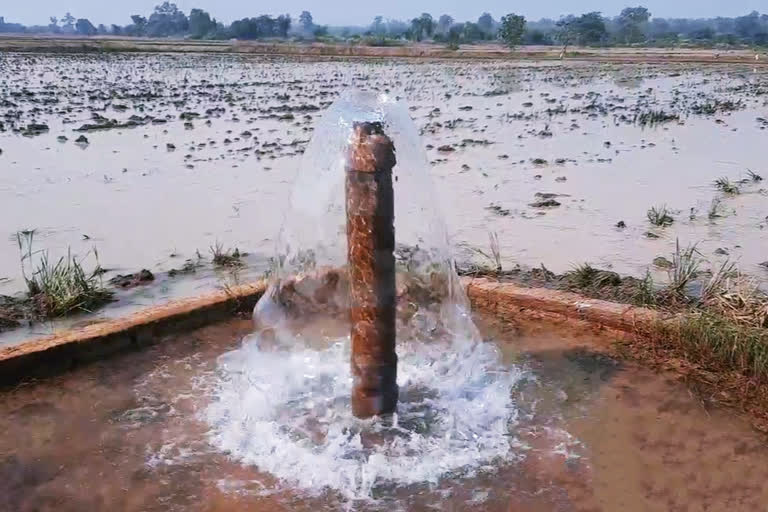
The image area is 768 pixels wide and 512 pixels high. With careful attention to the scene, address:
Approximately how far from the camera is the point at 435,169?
35.2ft

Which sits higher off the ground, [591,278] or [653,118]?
[653,118]

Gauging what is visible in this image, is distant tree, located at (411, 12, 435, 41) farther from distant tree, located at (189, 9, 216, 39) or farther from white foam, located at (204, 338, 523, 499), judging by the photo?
white foam, located at (204, 338, 523, 499)

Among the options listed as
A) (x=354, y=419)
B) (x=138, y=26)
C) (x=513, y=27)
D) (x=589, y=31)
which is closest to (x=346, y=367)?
(x=354, y=419)

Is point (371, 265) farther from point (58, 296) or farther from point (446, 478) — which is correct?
point (58, 296)

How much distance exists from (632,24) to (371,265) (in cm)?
9228

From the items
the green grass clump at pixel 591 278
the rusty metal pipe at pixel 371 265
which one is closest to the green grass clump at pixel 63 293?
Result: the rusty metal pipe at pixel 371 265

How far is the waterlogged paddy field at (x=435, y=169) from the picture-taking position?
706cm

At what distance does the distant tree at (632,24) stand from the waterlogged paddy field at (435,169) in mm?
56403

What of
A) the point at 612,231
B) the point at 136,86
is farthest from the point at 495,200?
the point at 136,86

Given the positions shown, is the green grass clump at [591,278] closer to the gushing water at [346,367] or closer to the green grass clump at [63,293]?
the gushing water at [346,367]

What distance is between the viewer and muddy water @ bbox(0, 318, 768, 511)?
9.70ft

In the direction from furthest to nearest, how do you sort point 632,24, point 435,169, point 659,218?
1. point 632,24
2. point 435,169
3. point 659,218

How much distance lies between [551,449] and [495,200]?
577 centimetres

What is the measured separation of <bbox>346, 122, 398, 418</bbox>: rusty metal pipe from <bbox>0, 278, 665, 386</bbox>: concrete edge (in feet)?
4.97
